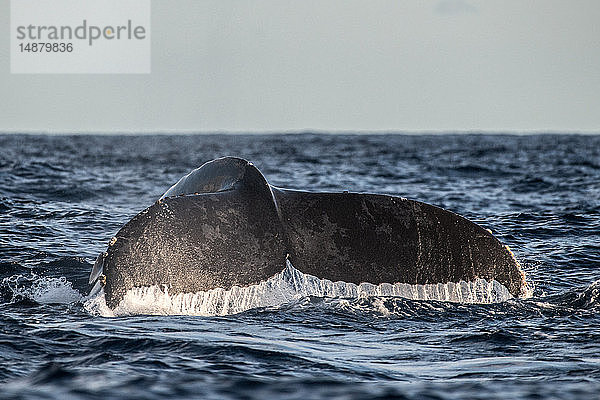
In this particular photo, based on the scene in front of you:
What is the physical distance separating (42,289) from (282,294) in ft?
6.74

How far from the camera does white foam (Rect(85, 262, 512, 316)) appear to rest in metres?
5.90

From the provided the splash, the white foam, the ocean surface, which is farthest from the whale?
the splash

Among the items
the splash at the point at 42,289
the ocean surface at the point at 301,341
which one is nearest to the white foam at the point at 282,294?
the ocean surface at the point at 301,341

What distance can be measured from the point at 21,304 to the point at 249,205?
1869mm

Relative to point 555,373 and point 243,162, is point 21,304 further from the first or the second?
point 555,373

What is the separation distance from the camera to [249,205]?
6371mm

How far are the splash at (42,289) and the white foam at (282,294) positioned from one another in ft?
2.65

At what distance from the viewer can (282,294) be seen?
6.55 meters

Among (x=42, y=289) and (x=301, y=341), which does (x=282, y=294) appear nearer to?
(x=301, y=341)

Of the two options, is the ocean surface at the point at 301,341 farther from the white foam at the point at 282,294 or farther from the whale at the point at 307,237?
the whale at the point at 307,237

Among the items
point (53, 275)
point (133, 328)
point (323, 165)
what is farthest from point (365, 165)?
point (133, 328)

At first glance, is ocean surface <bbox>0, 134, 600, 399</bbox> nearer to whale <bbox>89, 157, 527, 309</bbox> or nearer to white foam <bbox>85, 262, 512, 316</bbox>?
white foam <bbox>85, 262, 512, 316</bbox>

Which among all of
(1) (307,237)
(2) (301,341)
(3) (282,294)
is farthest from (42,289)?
(2) (301,341)

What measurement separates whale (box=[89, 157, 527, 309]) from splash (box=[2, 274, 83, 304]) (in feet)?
3.66
